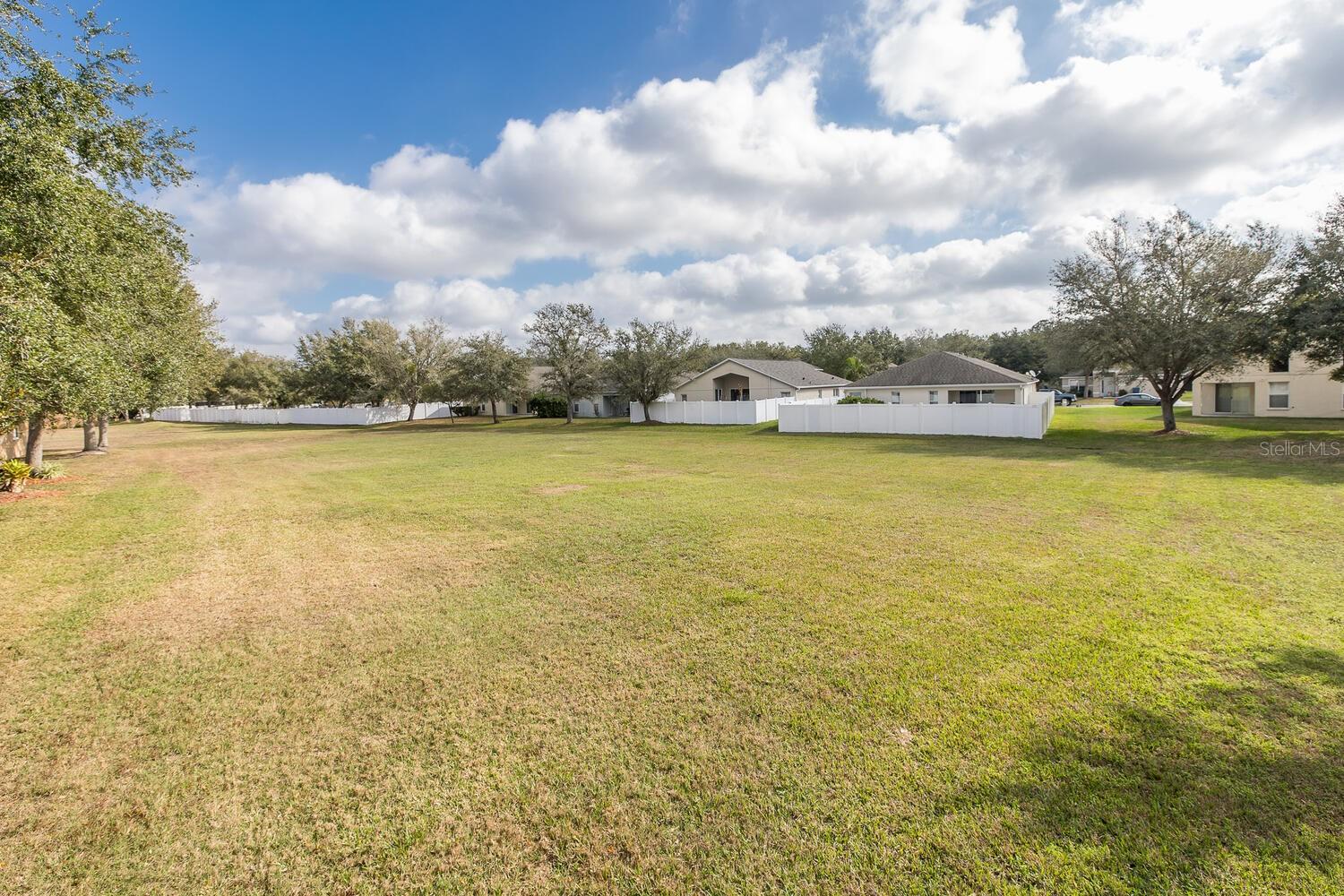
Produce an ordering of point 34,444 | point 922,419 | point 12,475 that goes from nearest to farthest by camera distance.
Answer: point 12,475 < point 34,444 < point 922,419

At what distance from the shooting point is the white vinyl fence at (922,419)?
22297mm

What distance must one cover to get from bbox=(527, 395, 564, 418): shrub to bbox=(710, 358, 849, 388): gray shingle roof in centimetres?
1544

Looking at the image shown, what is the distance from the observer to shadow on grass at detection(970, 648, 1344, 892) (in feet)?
8.70

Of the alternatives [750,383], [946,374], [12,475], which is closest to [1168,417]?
[946,374]

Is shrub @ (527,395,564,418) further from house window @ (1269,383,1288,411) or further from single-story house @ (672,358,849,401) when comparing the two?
house window @ (1269,383,1288,411)

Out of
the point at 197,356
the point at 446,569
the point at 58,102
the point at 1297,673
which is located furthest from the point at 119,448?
the point at 1297,673

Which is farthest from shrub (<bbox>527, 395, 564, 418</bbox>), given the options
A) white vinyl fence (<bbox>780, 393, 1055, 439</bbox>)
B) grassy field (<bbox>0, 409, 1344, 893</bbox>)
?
grassy field (<bbox>0, 409, 1344, 893</bbox>)

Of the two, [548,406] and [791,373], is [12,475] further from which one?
[791,373]

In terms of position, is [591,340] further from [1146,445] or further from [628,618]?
[628,618]

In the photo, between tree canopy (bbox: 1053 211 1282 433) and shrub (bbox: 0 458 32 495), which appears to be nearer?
shrub (bbox: 0 458 32 495)

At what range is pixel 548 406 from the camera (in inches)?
1953

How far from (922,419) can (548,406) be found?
1331 inches

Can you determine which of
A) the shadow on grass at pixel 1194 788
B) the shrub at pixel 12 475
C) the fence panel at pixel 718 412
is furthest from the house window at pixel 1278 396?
the shrub at pixel 12 475

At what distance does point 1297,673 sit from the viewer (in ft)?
13.6
